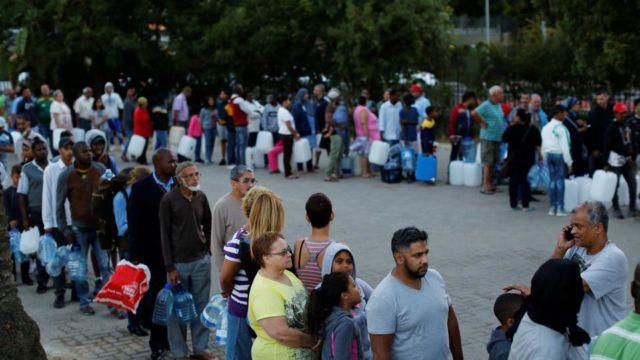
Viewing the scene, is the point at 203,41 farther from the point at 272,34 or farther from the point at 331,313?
the point at 331,313

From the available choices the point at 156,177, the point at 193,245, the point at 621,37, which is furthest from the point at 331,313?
the point at 621,37

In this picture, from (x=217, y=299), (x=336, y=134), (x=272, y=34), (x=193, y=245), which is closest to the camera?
(x=217, y=299)

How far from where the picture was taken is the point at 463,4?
48.0 m

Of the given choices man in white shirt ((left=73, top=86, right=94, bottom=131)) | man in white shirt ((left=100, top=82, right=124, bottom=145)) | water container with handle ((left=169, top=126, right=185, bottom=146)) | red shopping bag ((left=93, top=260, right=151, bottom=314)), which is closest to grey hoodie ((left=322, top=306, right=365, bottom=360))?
red shopping bag ((left=93, top=260, right=151, bottom=314))

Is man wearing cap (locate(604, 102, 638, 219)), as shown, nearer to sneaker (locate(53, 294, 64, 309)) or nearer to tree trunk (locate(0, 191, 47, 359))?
sneaker (locate(53, 294, 64, 309))

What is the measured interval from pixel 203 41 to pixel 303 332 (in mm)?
21520

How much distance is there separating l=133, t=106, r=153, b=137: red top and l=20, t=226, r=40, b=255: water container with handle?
10170 mm

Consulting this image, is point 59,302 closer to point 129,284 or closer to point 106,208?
point 106,208

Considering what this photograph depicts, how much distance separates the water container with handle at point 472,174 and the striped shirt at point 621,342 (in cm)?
1280

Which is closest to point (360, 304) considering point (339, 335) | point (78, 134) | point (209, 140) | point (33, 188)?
point (339, 335)

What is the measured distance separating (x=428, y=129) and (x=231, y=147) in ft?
16.2

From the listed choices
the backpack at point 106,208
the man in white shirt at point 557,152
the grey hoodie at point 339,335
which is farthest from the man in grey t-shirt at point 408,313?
the man in white shirt at point 557,152

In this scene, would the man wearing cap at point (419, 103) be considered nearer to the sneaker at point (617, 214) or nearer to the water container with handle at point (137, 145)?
the sneaker at point (617, 214)

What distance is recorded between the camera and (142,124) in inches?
792
